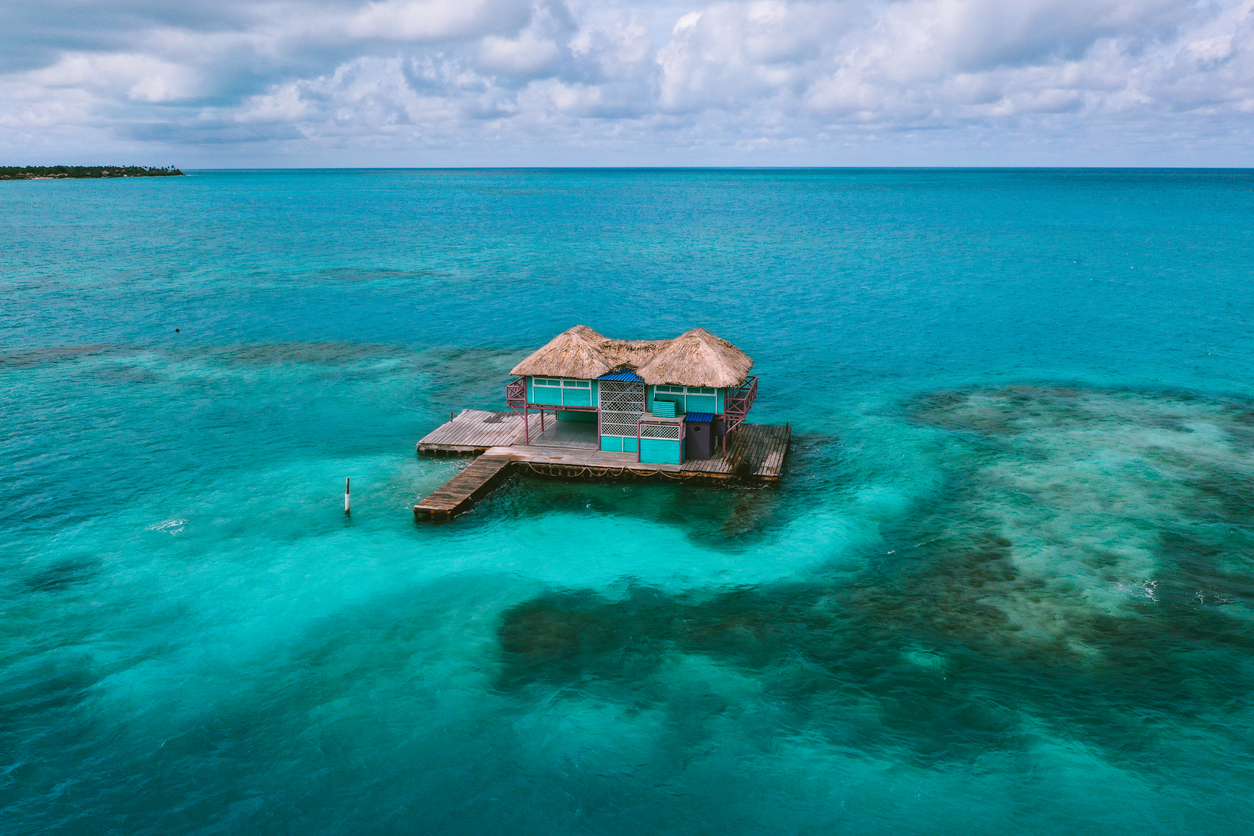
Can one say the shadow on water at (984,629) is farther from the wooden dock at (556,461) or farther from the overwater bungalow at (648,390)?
the overwater bungalow at (648,390)

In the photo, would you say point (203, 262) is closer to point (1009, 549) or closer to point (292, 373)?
point (292, 373)

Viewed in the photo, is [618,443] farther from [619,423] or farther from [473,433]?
[473,433]

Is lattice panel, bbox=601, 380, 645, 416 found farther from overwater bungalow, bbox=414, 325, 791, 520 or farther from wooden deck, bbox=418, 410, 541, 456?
wooden deck, bbox=418, 410, 541, 456

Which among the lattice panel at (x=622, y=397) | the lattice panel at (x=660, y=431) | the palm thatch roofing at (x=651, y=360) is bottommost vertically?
the lattice panel at (x=660, y=431)

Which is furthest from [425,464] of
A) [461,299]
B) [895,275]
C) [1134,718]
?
[895,275]

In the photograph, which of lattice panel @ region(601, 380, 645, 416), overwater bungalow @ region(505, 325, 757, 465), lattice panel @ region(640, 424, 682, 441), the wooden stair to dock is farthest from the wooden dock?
lattice panel @ region(601, 380, 645, 416)

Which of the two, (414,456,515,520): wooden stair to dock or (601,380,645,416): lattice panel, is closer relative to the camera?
(414,456,515,520): wooden stair to dock

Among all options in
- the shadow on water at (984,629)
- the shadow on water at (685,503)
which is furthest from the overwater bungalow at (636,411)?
the shadow on water at (984,629)
